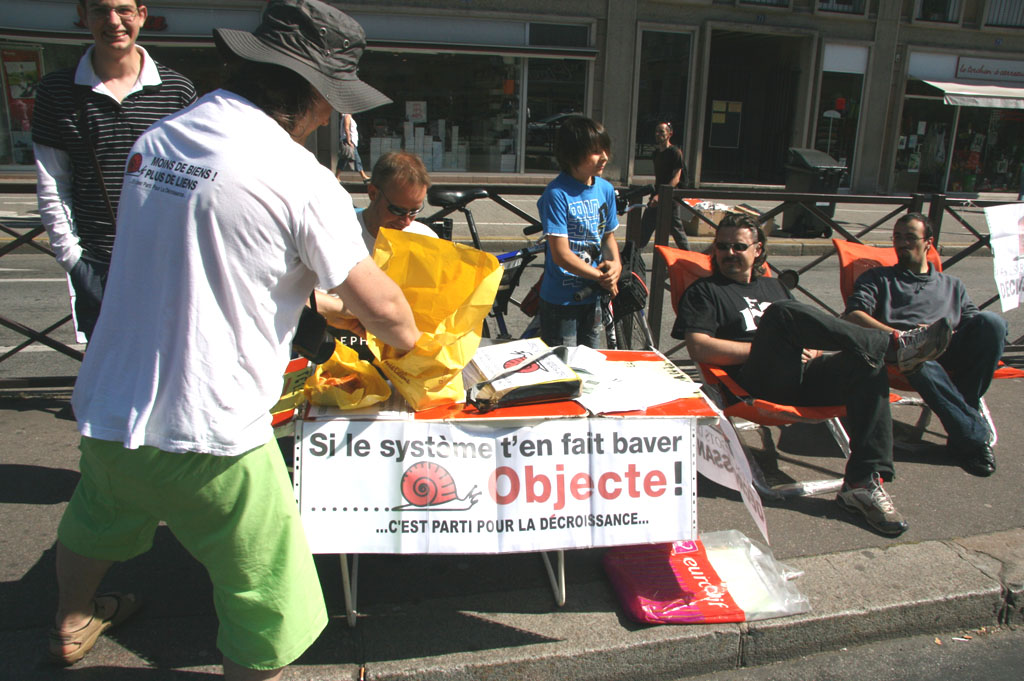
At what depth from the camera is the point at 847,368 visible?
142 inches

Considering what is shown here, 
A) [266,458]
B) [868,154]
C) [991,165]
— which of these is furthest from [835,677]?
[991,165]

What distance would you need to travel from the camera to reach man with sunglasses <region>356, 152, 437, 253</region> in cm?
334

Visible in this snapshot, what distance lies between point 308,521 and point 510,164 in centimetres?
1621

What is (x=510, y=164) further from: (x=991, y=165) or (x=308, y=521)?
(x=308, y=521)

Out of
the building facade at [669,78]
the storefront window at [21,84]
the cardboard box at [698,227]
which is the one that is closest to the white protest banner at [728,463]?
the cardboard box at [698,227]

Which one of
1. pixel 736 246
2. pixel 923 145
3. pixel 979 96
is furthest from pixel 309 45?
pixel 923 145

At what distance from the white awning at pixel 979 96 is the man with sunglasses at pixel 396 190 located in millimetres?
20589

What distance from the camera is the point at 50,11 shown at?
15.4 m

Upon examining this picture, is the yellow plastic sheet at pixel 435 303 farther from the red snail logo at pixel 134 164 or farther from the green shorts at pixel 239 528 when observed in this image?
the red snail logo at pixel 134 164

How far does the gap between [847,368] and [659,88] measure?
16.2 metres

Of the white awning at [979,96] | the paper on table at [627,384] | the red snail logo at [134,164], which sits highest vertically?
the white awning at [979,96]

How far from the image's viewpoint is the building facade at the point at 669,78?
16.2 metres

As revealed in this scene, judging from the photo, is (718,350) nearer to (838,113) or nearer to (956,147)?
(838,113)

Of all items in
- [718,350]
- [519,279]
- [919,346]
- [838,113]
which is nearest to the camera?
[919,346]
